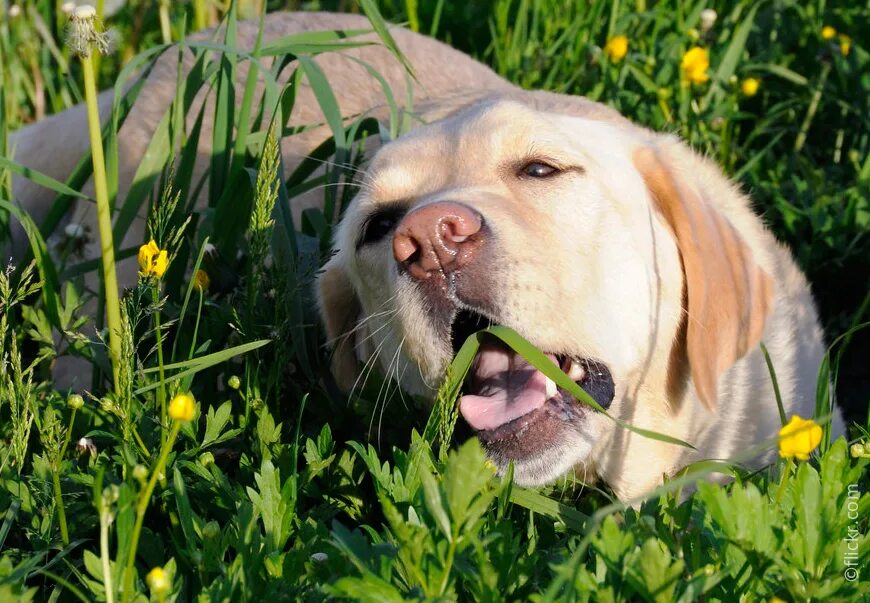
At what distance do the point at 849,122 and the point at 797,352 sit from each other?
4.88 feet

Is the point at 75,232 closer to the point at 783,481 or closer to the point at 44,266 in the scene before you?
the point at 44,266

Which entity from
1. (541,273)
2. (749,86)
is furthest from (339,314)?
(749,86)

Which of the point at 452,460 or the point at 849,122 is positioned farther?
the point at 849,122

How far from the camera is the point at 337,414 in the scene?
2.56 metres

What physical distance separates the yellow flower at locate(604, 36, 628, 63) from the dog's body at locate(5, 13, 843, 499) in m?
1.20

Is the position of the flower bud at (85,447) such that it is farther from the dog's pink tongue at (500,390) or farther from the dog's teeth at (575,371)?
the dog's teeth at (575,371)

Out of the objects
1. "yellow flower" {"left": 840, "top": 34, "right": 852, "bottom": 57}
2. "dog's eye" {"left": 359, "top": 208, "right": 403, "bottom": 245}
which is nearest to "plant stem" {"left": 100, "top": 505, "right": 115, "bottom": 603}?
"dog's eye" {"left": 359, "top": 208, "right": 403, "bottom": 245}

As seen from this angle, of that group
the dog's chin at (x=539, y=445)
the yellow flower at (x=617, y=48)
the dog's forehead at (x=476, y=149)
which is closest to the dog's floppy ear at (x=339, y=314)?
the dog's forehead at (x=476, y=149)

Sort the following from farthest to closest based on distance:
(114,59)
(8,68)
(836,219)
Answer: (114,59)
(8,68)
(836,219)

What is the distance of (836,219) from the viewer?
12.2ft

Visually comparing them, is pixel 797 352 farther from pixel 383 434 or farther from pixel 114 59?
Result: pixel 114 59

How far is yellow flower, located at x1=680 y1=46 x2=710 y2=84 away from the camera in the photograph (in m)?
3.95

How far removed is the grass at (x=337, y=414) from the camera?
164 centimetres

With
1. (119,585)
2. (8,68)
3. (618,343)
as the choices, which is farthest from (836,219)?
(8,68)
